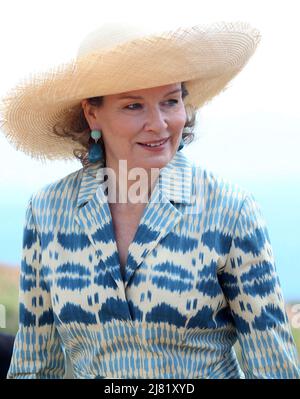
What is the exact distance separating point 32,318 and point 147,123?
0.74m

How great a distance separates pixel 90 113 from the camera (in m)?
2.38

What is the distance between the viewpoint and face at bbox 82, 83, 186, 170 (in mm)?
2199

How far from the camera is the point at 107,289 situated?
225 centimetres

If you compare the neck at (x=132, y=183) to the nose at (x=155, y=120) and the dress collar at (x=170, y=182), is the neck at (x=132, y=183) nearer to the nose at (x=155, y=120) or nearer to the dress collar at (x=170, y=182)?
the dress collar at (x=170, y=182)

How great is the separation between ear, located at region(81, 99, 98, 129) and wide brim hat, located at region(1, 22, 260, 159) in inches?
1.1

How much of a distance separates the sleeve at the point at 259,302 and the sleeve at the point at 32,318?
0.62 meters

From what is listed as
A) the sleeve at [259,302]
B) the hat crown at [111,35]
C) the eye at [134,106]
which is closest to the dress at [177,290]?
the sleeve at [259,302]

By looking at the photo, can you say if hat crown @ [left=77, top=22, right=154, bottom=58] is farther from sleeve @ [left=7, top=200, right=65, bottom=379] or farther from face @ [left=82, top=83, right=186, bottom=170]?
sleeve @ [left=7, top=200, right=65, bottom=379]

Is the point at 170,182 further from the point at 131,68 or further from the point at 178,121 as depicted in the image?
the point at 131,68

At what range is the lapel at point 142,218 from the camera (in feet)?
7.38

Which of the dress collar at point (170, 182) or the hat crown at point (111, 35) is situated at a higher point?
the hat crown at point (111, 35)

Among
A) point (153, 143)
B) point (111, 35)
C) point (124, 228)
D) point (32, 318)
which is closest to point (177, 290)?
point (124, 228)

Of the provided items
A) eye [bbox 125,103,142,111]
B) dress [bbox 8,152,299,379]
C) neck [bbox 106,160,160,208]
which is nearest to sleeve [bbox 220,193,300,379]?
dress [bbox 8,152,299,379]

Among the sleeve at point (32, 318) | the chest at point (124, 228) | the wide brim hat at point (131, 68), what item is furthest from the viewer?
the sleeve at point (32, 318)
